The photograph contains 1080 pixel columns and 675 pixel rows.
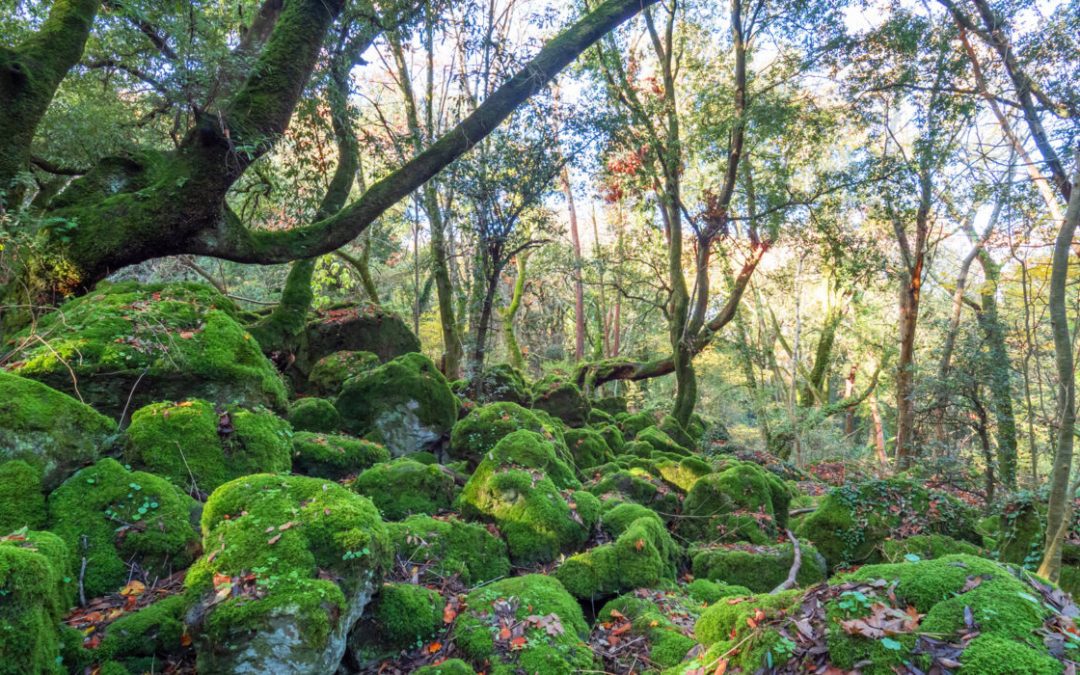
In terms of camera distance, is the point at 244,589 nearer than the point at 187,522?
Yes

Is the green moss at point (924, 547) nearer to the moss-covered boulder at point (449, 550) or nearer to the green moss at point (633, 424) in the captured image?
the moss-covered boulder at point (449, 550)

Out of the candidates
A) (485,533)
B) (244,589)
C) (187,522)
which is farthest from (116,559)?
(485,533)

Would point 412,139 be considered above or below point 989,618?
above

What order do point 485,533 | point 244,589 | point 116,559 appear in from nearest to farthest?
point 244,589
point 116,559
point 485,533

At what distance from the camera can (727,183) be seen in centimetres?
1169

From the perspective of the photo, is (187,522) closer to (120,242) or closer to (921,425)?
(120,242)

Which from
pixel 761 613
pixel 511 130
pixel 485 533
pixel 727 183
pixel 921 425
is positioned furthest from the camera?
pixel 921 425

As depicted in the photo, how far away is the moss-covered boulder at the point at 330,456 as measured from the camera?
5711 millimetres

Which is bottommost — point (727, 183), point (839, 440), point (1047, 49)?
point (839, 440)

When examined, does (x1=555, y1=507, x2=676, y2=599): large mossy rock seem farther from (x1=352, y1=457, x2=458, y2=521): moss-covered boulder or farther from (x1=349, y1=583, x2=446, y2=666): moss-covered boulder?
(x1=352, y1=457, x2=458, y2=521): moss-covered boulder

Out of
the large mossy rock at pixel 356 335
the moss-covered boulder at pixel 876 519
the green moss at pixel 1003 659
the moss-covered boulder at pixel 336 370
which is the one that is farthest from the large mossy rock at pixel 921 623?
the large mossy rock at pixel 356 335

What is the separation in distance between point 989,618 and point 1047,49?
1140 centimetres

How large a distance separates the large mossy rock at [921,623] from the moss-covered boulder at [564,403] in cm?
933

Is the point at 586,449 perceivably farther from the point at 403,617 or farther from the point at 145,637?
the point at 145,637
